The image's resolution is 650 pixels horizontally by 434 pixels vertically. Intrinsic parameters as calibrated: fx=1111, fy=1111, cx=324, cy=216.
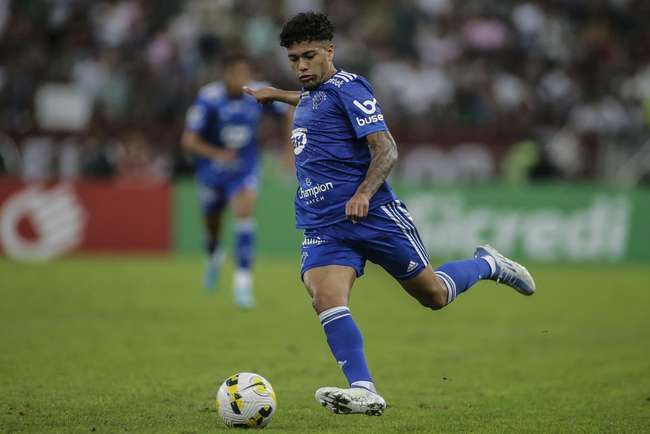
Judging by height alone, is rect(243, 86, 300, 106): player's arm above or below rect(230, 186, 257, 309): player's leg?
above

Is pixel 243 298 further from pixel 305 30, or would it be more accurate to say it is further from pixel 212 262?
pixel 305 30

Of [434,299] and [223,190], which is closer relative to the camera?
[434,299]

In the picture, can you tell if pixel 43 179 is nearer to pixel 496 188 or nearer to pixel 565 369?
pixel 496 188

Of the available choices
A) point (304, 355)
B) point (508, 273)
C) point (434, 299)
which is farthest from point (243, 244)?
point (434, 299)

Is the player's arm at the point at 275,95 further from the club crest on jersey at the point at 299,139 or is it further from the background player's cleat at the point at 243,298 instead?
the background player's cleat at the point at 243,298

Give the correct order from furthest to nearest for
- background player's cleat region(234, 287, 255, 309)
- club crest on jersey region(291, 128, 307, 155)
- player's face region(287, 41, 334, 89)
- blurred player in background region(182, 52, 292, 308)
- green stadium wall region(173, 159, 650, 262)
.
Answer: green stadium wall region(173, 159, 650, 262)
blurred player in background region(182, 52, 292, 308)
background player's cleat region(234, 287, 255, 309)
club crest on jersey region(291, 128, 307, 155)
player's face region(287, 41, 334, 89)

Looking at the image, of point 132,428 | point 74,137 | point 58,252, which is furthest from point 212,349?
point 74,137

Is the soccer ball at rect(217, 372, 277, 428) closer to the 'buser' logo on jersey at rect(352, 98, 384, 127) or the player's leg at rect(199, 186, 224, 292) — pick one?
the 'buser' logo on jersey at rect(352, 98, 384, 127)

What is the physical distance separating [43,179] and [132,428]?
1362 centimetres

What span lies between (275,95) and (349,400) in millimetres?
2393

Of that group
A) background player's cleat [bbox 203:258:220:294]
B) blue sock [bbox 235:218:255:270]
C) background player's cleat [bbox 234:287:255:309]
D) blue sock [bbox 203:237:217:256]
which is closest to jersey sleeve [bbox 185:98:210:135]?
blue sock [bbox 235:218:255:270]

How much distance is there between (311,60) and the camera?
6809 mm

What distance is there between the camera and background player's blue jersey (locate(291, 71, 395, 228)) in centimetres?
676

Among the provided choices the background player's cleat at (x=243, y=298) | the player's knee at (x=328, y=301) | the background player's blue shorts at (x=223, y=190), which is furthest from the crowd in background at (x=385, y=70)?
the player's knee at (x=328, y=301)
